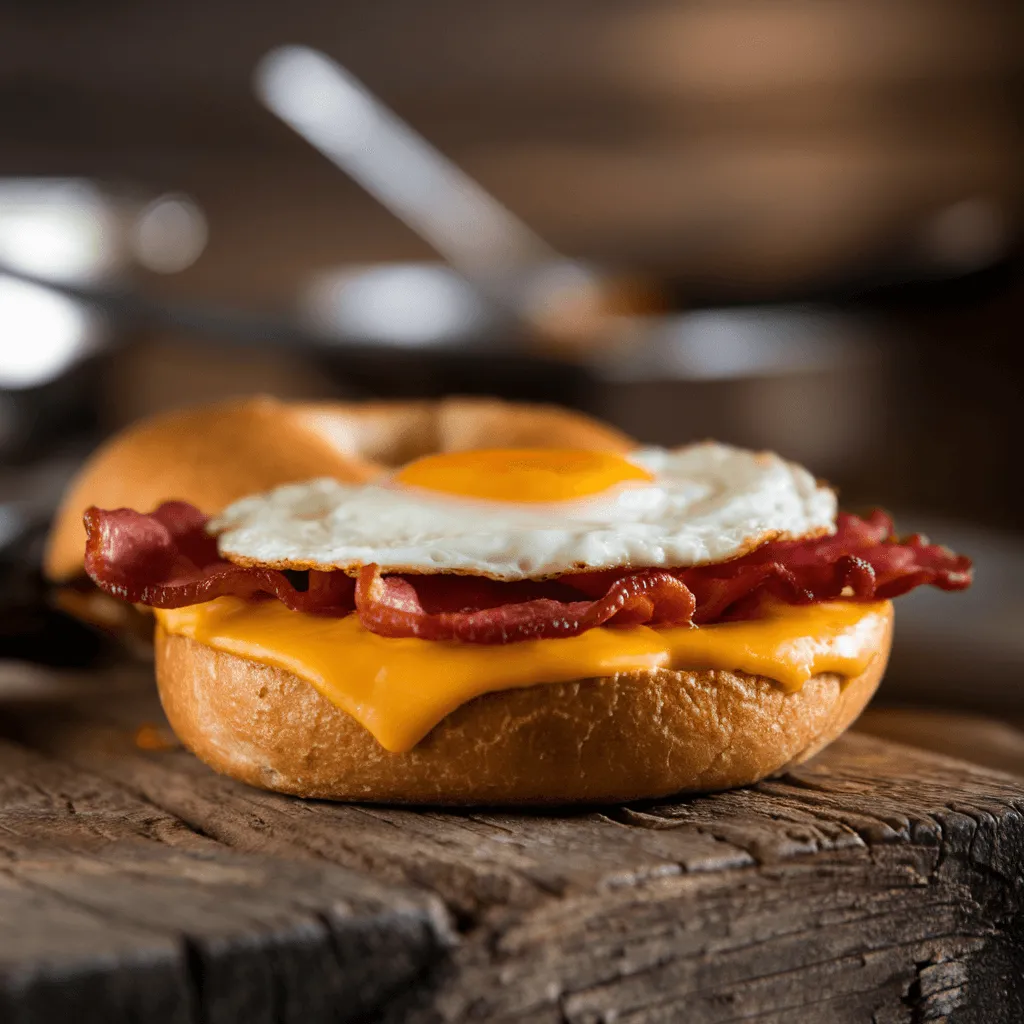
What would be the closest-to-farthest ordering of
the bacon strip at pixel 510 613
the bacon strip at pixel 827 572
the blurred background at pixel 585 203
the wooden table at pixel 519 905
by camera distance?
the wooden table at pixel 519 905 < the bacon strip at pixel 510 613 < the bacon strip at pixel 827 572 < the blurred background at pixel 585 203

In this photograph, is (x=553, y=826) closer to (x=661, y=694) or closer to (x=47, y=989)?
(x=661, y=694)

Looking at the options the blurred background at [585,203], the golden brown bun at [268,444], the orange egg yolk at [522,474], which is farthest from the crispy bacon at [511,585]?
the blurred background at [585,203]

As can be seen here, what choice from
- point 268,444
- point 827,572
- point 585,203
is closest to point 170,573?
point 268,444

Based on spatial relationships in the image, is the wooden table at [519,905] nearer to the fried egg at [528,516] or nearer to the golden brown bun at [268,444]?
the fried egg at [528,516]

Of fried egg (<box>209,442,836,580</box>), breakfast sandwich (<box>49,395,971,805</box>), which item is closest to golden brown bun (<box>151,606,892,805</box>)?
breakfast sandwich (<box>49,395,971,805</box>)

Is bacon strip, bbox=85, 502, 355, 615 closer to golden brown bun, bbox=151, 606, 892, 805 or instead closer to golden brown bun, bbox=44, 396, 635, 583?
golden brown bun, bbox=151, 606, 892, 805

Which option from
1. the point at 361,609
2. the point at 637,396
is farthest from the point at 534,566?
the point at 637,396
